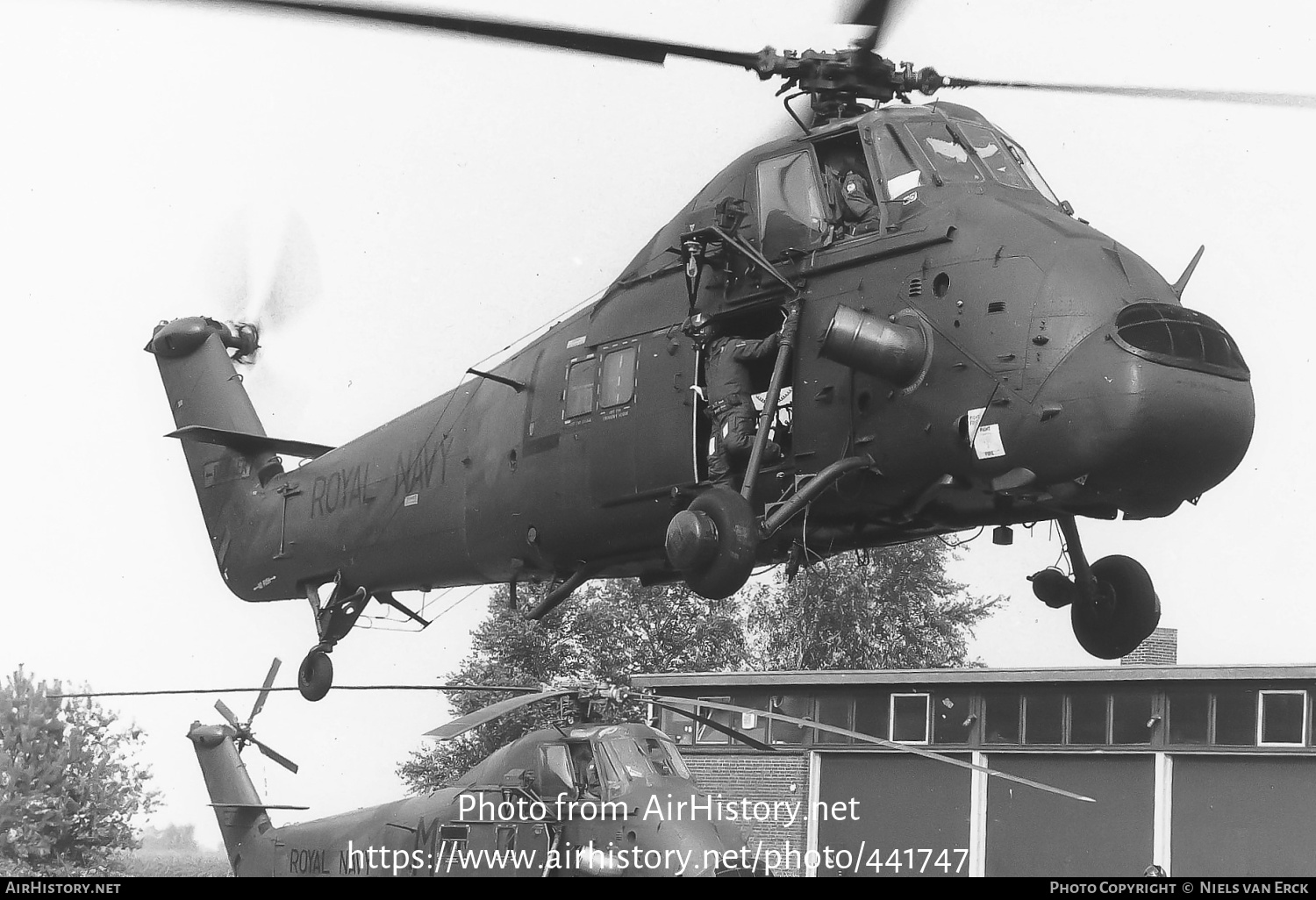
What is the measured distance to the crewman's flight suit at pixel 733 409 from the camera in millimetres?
11062

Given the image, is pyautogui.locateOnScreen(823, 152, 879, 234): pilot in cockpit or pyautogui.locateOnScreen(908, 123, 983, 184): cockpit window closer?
pyautogui.locateOnScreen(908, 123, 983, 184): cockpit window

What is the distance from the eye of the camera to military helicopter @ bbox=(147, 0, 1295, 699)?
943 cm

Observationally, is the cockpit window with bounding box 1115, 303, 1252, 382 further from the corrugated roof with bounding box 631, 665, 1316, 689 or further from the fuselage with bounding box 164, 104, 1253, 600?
the corrugated roof with bounding box 631, 665, 1316, 689

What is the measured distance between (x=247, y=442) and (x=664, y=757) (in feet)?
18.9

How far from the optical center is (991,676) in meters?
25.9

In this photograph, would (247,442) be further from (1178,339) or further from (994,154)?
(1178,339)

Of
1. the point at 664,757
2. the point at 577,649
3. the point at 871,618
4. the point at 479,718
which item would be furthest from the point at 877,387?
the point at 871,618

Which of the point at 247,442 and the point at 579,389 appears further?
the point at 247,442

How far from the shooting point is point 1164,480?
943cm

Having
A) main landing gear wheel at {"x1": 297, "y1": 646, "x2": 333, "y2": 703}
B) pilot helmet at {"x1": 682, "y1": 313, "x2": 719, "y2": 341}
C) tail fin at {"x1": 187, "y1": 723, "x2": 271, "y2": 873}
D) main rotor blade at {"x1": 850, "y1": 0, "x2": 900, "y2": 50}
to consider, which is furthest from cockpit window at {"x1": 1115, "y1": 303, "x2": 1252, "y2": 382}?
tail fin at {"x1": 187, "y1": 723, "x2": 271, "y2": 873}

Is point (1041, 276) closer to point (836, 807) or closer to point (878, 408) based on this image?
point (878, 408)

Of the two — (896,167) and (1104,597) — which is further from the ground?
(896,167)

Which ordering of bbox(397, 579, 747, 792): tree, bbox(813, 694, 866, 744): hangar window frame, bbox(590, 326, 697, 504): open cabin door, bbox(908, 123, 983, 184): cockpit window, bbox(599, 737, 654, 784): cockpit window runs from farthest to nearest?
bbox(397, 579, 747, 792): tree
bbox(813, 694, 866, 744): hangar window frame
bbox(599, 737, 654, 784): cockpit window
bbox(590, 326, 697, 504): open cabin door
bbox(908, 123, 983, 184): cockpit window

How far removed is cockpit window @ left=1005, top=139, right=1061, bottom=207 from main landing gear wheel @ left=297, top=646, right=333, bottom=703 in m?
8.82
